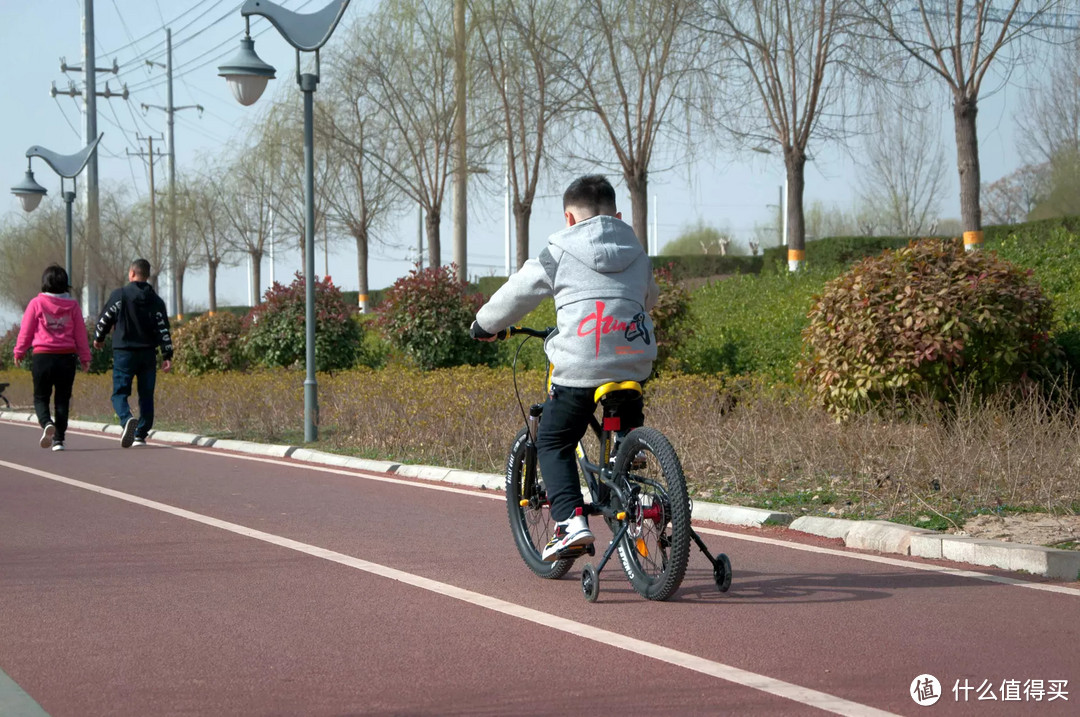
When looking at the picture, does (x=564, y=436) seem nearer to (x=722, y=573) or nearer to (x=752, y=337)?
(x=722, y=573)

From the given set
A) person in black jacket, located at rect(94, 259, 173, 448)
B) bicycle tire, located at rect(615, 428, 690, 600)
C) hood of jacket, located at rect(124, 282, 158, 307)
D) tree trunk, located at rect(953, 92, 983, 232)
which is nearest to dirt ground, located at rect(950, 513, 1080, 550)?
bicycle tire, located at rect(615, 428, 690, 600)

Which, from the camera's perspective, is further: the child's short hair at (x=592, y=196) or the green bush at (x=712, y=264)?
the green bush at (x=712, y=264)

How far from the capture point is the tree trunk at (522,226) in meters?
30.1

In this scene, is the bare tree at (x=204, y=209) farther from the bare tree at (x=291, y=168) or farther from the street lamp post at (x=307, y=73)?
the street lamp post at (x=307, y=73)

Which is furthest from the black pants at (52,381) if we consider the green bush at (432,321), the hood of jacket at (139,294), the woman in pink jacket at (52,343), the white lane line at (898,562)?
the white lane line at (898,562)

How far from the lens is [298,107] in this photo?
42719mm

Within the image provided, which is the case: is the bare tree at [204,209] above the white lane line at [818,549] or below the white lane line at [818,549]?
above

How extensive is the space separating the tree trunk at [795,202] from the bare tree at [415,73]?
893 centimetres

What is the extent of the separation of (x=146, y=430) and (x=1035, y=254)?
39.9ft

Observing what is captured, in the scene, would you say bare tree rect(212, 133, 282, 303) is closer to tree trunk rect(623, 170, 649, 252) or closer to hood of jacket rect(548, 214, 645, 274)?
tree trunk rect(623, 170, 649, 252)

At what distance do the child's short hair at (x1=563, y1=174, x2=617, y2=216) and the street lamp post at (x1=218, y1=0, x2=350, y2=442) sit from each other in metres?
8.55

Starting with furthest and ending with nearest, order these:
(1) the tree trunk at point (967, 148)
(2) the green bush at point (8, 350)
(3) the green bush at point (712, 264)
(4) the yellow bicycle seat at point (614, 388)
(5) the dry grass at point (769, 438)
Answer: (3) the green bush at point (712, 264) → (2) the green bush at point (8, 350) → (1) the tree trunk at point (967, 148) → (5) the dry grass at point (769, 438) → (4) the yellow bicycle seat at point (614, 388)

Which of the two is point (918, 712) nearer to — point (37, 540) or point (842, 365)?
point (37, 540)

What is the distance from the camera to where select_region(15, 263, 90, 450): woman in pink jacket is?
46.2ft
